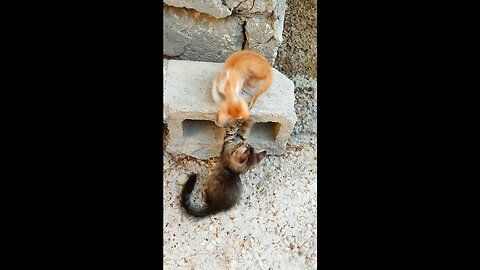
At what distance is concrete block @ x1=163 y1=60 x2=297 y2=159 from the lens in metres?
2.06

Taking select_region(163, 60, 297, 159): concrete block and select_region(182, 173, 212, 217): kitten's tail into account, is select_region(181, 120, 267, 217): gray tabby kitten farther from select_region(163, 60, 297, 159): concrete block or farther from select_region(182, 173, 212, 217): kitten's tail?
select_region(163, 60, 297, 159): concrete block

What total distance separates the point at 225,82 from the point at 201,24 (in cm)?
55

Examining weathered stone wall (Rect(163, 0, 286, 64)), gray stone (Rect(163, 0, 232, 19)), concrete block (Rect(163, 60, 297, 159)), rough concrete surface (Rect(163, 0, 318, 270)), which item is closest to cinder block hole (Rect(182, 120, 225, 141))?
concrete block (Rect(163, 60, 297, 159))

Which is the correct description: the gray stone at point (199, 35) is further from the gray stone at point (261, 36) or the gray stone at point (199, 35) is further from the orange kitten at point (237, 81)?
the orange kitten at point (237, 81)

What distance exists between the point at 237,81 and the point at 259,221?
0.78m

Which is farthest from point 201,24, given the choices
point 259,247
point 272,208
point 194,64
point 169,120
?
point 259,247

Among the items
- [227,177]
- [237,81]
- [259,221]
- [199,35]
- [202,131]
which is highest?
[199,35]

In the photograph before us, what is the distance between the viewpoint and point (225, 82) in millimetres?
1882

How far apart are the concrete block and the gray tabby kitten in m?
0.13

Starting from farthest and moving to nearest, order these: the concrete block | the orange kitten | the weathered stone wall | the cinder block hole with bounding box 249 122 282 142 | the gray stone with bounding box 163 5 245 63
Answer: the cinder block hole with bounding box 249 122 282 142 < the gray stone with bounding box 163 5 245 63 < the weathered stone wall < the concrete block < the orange kitten

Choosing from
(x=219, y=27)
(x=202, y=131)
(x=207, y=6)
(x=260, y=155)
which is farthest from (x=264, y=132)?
(x=207, y=6)

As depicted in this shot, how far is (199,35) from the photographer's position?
2.35m

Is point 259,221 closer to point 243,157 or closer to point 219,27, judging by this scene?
point 243,157

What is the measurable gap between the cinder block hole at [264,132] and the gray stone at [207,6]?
0.63 meters
